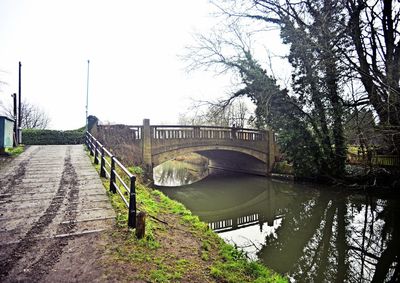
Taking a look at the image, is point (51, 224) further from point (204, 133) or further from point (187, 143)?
point (204, 133)

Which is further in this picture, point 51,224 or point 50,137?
point 50,137

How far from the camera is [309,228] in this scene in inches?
266

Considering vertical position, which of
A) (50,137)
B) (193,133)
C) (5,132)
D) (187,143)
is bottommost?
(187,143)

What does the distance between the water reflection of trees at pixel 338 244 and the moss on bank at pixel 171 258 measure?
155cm

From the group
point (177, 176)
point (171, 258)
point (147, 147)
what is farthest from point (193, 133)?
point (171, 258)

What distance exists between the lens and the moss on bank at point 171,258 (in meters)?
2.69

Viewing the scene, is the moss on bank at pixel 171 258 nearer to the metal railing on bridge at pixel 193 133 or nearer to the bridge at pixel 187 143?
the bridge at pixel 187 143

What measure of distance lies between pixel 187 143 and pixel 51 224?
9.39 metres

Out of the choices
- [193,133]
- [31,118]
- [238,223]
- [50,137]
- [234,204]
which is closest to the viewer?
[238,223]

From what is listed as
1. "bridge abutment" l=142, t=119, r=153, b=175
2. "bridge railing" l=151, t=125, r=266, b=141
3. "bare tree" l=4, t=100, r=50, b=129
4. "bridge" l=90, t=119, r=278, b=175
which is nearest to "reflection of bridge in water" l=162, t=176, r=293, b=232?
"bridge abutment" l=142, t=119, r=153, b=175

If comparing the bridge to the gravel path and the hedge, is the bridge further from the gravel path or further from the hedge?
the hedge

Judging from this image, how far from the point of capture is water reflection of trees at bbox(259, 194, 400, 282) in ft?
14.8

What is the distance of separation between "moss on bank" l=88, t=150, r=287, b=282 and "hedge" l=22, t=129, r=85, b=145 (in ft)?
37.9

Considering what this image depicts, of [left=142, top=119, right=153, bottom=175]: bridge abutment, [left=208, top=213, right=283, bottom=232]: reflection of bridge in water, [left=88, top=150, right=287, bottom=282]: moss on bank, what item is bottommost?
[left=208, top=213, right=283, bottom=232]: reflection of bridge in water
